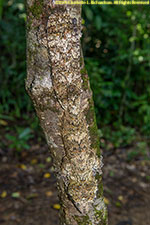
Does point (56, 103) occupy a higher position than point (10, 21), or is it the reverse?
point (10, 21)

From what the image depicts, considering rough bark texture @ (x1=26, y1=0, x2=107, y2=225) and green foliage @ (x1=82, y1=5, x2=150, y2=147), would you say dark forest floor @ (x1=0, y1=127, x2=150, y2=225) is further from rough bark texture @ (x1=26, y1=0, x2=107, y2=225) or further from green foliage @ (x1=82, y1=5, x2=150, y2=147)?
rough bark texture @ (x1=26, y1=0, x2=107, y2=225)

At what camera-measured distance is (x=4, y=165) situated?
283 centimetres

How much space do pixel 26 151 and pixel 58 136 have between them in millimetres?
2319

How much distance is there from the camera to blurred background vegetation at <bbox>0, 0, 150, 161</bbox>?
3.26m

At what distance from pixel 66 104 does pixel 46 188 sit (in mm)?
1910

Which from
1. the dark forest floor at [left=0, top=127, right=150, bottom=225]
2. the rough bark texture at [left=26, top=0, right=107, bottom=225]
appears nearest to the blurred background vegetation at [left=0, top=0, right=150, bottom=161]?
the dark forest floor at [left=0, top=127, right=150, bottom=225]

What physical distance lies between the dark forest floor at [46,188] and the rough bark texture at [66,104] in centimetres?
Answer: 131

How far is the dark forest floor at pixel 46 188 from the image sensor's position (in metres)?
2.20

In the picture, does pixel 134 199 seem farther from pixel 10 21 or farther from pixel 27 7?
pixel 10 21

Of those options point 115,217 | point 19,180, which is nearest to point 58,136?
point 115,217

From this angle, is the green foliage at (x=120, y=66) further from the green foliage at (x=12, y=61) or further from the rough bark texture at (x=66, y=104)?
the rough bark texture at (x=66, y=104)

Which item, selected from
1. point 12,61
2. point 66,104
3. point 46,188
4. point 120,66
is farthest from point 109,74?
point 66,104

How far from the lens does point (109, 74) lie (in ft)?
11.6

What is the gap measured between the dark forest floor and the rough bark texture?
1.31 m
